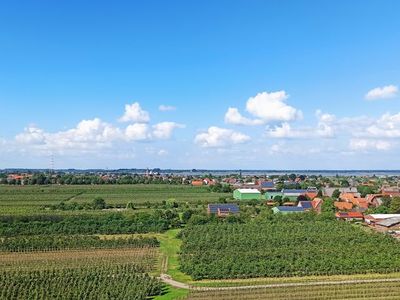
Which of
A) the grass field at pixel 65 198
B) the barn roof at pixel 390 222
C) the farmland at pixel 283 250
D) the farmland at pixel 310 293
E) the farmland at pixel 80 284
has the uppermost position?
the grass field at pixel 65 198

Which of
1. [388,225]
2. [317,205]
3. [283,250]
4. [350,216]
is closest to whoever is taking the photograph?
[283,250]

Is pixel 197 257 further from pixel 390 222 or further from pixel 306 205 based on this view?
pixel 306 205

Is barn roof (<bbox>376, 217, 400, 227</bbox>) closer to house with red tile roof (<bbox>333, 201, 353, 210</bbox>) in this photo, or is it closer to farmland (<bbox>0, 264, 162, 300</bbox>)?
house with red tile roof (<bbox>333, 201, 353, 210</bbox>)

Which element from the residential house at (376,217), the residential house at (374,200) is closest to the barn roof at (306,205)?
the residential house at (376,217)

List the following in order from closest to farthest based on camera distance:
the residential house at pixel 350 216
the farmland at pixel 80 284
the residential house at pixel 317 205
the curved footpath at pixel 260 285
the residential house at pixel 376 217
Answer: the farmland at pixel 80 284, the curved footpath at pixel 260 285, the residential house at pixel 376 217, the residential house at pixel 350 216, the residential house at pixel 317 205

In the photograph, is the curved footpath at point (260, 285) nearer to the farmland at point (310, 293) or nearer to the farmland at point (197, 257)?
the farmland at point (197, 257)

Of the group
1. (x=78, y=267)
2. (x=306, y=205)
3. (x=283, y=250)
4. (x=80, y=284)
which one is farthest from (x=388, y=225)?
(x=80, y=284)

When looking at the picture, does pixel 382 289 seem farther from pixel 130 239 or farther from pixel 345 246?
pixel 130 239

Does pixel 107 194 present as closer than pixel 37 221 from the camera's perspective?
No

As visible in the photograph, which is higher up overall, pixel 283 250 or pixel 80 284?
pixel 283 250

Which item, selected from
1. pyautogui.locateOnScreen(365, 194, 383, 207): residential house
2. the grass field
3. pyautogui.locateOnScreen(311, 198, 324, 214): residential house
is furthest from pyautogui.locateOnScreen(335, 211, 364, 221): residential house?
the grass field

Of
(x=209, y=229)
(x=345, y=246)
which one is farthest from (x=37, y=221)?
(x=345, y=246)
